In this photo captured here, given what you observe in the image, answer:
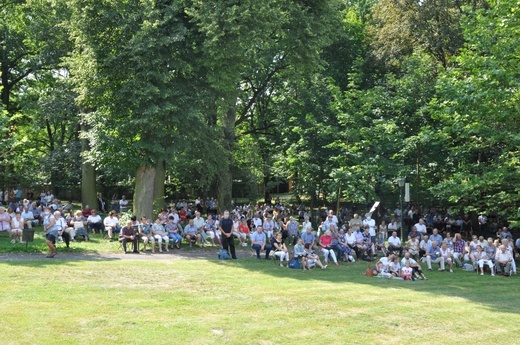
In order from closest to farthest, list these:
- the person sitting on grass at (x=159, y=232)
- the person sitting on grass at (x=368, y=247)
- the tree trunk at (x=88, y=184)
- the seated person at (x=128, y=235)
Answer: the seated person at (x=128, y=235), the person sitting on grass at (x=159, y=232), the person sitting on grass at (x=368, y=247), the tree trunk at (x=88, y=184)

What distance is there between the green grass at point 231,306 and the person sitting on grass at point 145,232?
8.13ft

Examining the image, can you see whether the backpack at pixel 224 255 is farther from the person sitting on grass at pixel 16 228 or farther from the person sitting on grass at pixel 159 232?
the person sitting on grass at pixel 16 228

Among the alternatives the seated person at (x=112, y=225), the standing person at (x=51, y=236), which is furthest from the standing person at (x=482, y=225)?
the standing person at (x=51, y=236)

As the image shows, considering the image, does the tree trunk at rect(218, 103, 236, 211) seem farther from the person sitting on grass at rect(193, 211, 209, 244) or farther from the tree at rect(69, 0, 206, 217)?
the tree at rect(69, 0, 206, 217)

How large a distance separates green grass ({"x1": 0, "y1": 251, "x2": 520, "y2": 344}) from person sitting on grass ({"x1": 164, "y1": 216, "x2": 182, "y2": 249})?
11.9ft

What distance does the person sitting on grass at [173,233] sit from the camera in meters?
21.5

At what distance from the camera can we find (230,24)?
2084cm

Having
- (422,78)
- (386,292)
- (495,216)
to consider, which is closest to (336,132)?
(422,78)

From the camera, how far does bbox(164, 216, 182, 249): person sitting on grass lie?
2150 centimetres

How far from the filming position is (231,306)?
491 inches

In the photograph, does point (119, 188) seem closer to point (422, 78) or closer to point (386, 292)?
point (422, 78)

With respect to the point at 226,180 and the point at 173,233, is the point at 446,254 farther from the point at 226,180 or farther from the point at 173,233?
the point at 226,180

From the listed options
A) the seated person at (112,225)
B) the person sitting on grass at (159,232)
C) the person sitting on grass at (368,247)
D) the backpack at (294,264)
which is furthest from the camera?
the seated person at (112,225)

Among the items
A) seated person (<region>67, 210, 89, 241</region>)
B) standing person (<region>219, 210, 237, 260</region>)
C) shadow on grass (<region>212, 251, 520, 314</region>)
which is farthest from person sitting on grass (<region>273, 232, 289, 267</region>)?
seated person (<region>67, 210, 89, 241</region>)
